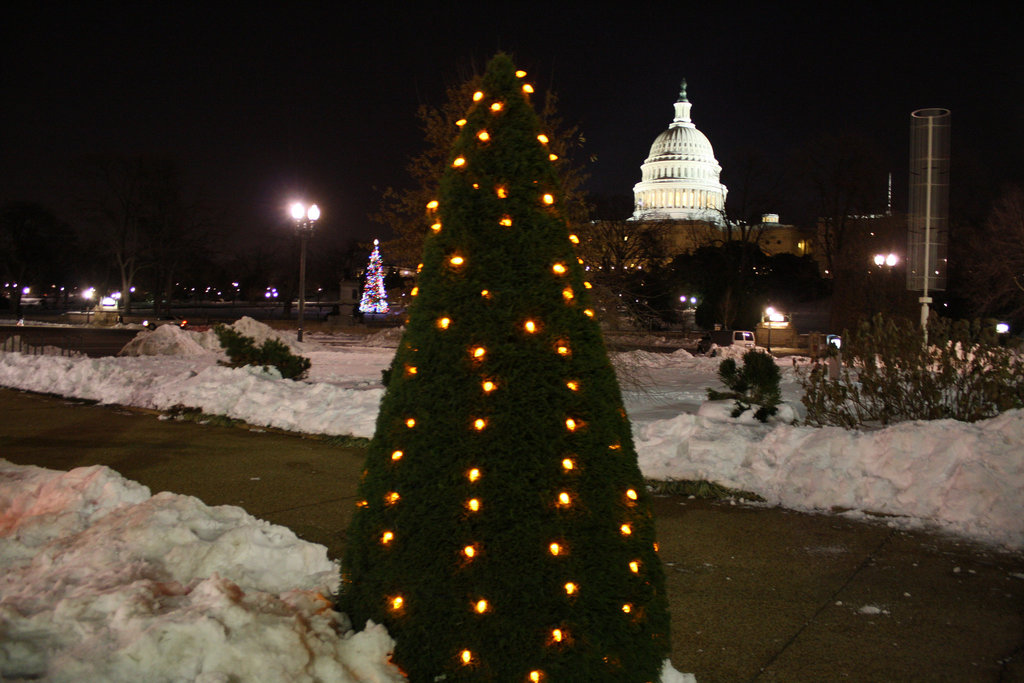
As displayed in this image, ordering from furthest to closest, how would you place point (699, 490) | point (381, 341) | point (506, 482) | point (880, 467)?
1. point (381, 341)
2. point (699, 490)
3. point (880, 467)
4. point (506, 482)

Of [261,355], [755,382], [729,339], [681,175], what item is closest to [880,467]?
[755,382]

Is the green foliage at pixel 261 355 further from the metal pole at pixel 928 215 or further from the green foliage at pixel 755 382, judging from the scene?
the metal pole at pixel 928 215

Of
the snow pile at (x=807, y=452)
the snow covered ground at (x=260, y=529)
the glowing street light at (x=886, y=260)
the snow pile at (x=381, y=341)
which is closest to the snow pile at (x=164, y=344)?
the snow pile at (x=381, y=341)

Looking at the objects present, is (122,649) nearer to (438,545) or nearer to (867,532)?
(438,545)

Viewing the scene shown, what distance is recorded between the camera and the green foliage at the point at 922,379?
372 inches

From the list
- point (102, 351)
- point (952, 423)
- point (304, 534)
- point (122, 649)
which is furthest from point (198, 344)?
point (122, 649)

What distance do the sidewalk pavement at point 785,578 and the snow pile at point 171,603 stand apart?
1594mm

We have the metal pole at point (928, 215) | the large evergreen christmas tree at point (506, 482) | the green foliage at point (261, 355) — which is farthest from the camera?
the green foliage at point (261, 355)

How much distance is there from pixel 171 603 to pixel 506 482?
63.5 inches

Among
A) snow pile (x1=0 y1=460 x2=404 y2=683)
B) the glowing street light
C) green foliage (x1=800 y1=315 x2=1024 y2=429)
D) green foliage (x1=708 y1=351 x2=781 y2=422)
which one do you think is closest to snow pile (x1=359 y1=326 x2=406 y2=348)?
green foliage (x1=708 y1=351 x2=781 y2=422)

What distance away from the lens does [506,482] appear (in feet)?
10.7

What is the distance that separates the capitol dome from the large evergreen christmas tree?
110 meters

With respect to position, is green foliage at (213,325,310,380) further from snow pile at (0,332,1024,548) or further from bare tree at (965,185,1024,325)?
bare tree at (965,185,1024,325)

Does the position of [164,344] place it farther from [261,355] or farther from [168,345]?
[261,355]
